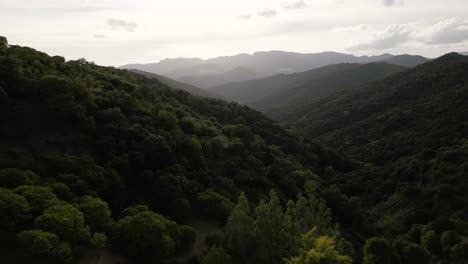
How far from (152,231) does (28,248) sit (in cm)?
673

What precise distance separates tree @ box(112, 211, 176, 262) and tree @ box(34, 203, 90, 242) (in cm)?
232

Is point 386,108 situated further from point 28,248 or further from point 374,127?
point 28,248

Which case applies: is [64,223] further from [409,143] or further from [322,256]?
[409,143]

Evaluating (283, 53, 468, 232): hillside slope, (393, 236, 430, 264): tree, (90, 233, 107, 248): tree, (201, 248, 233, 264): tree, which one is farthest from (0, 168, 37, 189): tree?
(283, 53, 468, 232): hillside slope

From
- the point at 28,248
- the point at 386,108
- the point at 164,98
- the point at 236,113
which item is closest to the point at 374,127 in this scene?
the point at 386,108

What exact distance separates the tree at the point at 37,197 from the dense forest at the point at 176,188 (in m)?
0.07

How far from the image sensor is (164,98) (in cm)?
5509

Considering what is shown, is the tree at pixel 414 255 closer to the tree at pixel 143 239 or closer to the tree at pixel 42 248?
the tree at pixel 143 239

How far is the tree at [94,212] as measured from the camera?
2197cm

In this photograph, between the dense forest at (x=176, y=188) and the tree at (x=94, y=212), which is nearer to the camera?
the dense forest at (x=176, y=188)

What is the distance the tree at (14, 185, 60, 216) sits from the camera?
798 inches

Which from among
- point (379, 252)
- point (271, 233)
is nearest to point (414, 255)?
point (379, 252)

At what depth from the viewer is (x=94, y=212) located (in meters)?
22.2

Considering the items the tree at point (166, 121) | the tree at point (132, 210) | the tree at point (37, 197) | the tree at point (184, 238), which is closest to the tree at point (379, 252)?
the tree at point (184, 238)
